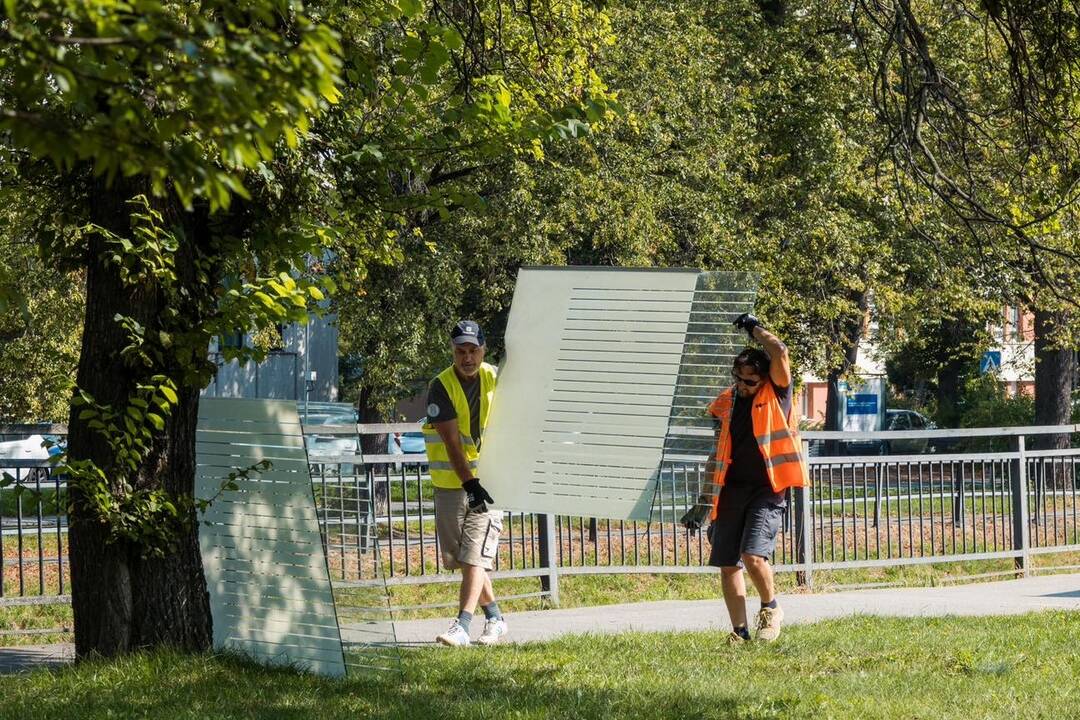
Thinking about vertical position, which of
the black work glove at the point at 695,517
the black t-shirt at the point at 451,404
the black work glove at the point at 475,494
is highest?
the black t-shirt at the point at 451,404

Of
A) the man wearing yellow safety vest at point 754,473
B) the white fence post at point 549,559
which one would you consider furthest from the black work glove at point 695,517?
the white fence post at point 549,559

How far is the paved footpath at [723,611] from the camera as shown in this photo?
31.0 feet

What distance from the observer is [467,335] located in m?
8.39

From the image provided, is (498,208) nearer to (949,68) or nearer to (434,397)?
(949,68)

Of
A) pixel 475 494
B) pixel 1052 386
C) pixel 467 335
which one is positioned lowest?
pixel 475 494

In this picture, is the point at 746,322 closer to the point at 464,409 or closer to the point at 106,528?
the point at 464,409

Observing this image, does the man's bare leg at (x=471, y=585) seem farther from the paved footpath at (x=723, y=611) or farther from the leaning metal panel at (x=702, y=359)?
the leaning metal panel at (x=702, y=359)

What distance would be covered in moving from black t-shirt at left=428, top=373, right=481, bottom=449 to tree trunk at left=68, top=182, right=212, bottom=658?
1.41m

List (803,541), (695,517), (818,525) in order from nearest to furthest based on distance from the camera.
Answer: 1. (695,517)
2. (803,541)
3. (818,525)

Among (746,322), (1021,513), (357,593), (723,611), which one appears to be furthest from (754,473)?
(1021,513)

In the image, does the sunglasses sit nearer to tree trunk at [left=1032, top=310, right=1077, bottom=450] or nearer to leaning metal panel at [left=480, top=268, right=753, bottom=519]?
leaning metal panel at [left=480, top=268, right=753, bottom=519]

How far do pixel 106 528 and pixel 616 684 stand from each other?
8.67 feet

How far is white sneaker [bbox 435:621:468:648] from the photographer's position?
28.3 feet

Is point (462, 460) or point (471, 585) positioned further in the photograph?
point (471, 585)
